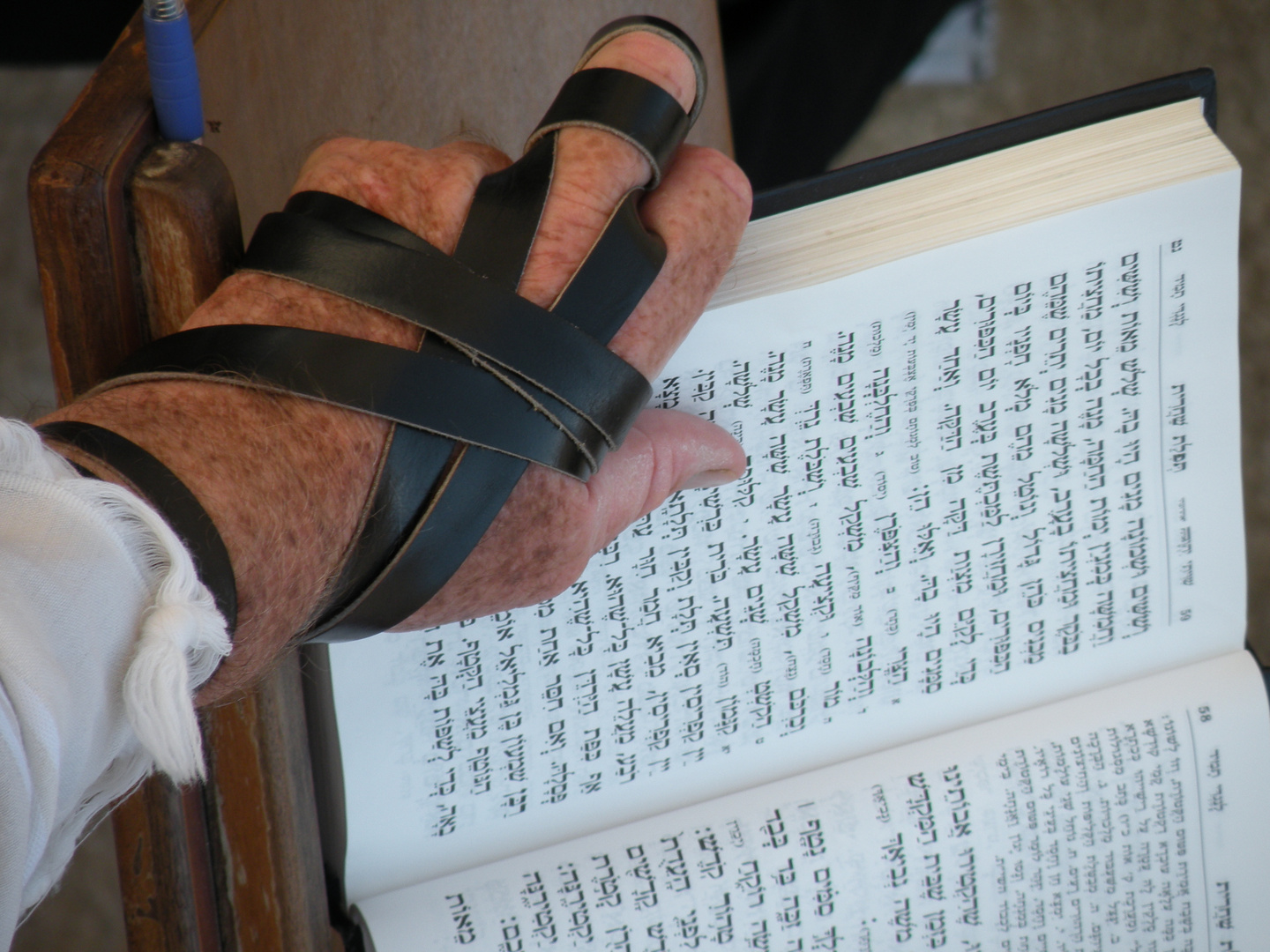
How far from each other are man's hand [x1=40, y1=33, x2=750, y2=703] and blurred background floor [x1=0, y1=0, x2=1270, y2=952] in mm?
906

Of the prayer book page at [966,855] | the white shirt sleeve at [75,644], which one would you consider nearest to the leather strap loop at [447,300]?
the white shirt sleeve at [75,644]

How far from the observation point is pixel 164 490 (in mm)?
283

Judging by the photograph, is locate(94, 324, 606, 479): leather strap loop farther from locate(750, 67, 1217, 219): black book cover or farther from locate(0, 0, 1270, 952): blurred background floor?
locate(0, 0, 1270, 952): blurred background floor

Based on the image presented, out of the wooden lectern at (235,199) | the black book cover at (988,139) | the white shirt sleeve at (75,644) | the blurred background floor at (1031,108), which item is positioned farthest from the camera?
the blurred background floor at (1031,108)

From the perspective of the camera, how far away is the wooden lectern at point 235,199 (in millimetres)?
349

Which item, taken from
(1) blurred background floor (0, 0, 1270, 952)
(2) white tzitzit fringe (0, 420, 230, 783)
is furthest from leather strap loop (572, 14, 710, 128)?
(1) blurred background floor (0, 0, 1270, 952)

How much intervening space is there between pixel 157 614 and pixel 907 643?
376mm

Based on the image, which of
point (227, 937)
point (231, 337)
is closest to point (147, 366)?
point (231, 337)

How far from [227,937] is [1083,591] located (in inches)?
17.2

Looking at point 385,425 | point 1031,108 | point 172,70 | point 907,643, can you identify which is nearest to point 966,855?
point 907,643

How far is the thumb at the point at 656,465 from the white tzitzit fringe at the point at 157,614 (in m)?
0.15

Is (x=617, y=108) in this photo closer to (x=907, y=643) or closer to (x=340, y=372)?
(x=340, y=372)

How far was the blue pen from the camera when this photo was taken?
0.34m

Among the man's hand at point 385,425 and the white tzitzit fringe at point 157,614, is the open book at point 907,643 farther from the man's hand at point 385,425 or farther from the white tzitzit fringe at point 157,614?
the white tzitzit fringe at point 157,614
